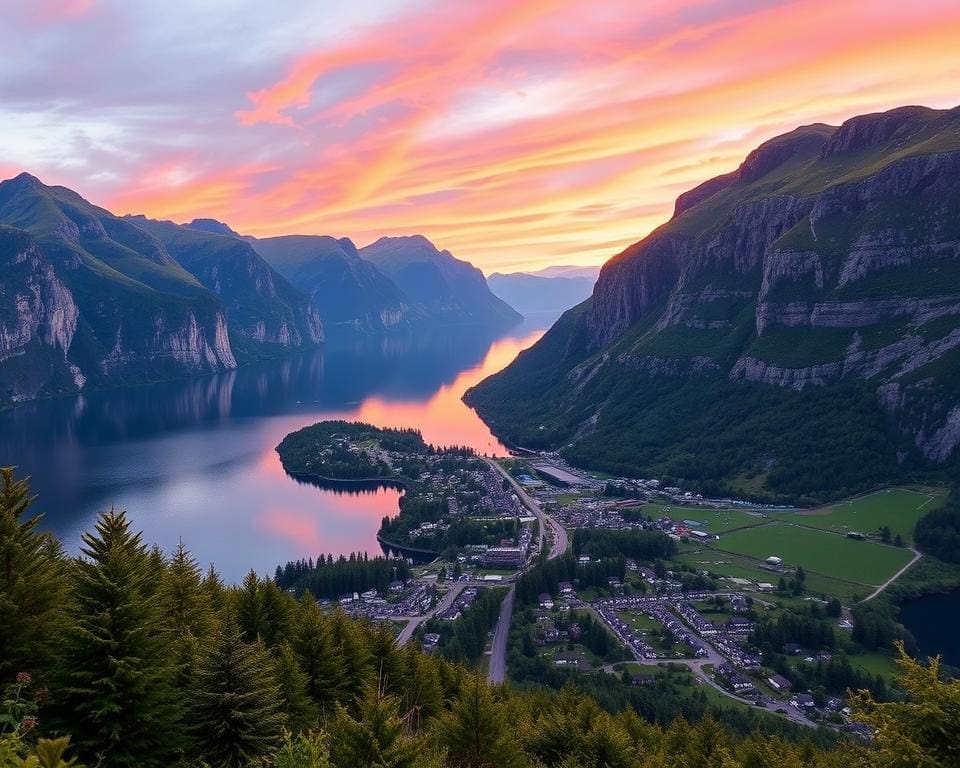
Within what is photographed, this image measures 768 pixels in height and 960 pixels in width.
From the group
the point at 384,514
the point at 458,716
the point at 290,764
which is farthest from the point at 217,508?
the point at 290,764

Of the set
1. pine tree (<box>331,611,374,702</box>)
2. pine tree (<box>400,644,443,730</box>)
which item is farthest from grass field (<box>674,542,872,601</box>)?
pine tree (<box>331,611,374,702</box>)

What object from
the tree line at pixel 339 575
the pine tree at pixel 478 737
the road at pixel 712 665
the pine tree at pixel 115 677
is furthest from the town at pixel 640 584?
the pine tree at pixel 115 677

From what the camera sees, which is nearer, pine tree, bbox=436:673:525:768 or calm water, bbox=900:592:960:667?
pine tree, bbox=436:673:525:768

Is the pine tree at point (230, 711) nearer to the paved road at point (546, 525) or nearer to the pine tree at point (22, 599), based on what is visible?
the pine tree at point (22, 599)

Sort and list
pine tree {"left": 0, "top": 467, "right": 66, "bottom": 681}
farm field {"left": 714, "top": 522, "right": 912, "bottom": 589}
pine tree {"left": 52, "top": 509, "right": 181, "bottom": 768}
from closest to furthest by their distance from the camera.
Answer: pine tree {"left": 52, "top": 509, "right": 181, "bottom": 768}, pine tree {"left": 0, "top": 467, "right": 66, "bottom": 681}, farm field {"left": 714, "top": 522, "right": 912, "bottom": 589}

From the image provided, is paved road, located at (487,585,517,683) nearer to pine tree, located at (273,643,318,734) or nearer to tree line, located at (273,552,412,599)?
tree line, located at (273,552,412,599)

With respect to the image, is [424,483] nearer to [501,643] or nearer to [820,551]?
[501,643]
